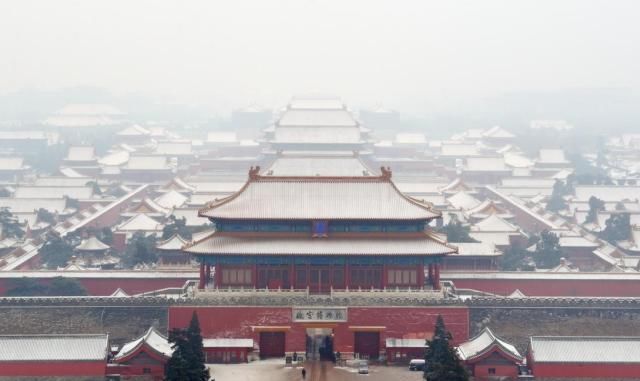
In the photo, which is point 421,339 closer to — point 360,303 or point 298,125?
point 360,303

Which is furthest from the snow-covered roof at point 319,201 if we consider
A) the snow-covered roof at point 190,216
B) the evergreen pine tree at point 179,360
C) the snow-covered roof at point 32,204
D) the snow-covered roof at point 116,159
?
the snow-covered roof at point 116,159

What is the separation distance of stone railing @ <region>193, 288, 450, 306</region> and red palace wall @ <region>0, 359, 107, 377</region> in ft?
13.7

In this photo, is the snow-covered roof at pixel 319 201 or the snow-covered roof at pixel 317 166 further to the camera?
the snow-covered roof at pixel 317 166

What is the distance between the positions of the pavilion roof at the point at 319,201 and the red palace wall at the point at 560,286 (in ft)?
17.5

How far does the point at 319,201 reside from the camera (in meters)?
32.3

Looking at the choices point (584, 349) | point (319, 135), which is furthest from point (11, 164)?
point (584, 349)

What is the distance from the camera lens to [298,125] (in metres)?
66.2

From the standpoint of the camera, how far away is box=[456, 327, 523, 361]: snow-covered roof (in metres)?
28.0

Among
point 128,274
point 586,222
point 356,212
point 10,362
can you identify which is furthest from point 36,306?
point 586,222

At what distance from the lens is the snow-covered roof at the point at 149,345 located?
91.1 feet

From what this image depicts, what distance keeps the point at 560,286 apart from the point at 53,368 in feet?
60.3

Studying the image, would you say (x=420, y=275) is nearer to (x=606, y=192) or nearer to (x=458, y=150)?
(x=606, y=192)

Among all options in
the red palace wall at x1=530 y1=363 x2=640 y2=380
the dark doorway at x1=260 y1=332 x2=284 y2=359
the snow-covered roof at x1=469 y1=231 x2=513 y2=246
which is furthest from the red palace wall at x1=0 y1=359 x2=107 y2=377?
the snow-covered roof at x1=469 y1=231 x2=513 y2=246

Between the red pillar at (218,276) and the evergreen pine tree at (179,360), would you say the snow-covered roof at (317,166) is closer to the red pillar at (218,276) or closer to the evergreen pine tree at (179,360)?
the red pillar at (218,276)
